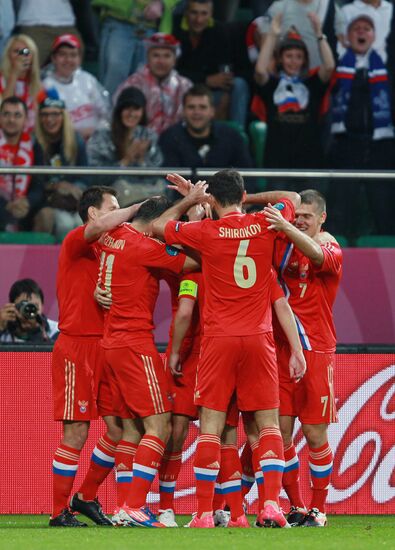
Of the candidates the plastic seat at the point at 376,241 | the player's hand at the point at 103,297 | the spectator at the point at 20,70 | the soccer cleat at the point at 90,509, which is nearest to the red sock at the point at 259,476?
the soccer cleat at the point at 90,509

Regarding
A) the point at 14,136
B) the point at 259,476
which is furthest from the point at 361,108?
the point at 259,476

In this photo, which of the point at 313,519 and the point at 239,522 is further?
the point at 313,519

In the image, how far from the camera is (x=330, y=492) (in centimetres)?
1100

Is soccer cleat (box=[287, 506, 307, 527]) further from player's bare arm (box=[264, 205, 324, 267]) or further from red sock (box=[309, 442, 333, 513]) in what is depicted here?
player's bare arm (box=[264, 205, 324, 267])

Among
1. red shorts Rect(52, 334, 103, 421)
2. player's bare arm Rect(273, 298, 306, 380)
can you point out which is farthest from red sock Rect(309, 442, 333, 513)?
red shorts Rect(52, 334, 103, 421)

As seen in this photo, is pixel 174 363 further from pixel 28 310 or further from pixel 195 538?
pixel 28 310

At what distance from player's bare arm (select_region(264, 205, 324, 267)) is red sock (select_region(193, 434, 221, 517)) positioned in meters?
1.42

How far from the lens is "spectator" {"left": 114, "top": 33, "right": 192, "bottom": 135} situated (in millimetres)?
14367

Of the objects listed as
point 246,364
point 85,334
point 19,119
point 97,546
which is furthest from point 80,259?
point 19,119

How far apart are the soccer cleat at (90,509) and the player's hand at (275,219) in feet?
8.34

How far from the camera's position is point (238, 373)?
356 inches

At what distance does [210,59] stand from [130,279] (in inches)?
256

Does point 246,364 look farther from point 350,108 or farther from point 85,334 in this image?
point 350,108

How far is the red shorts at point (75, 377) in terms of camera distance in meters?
9.68
